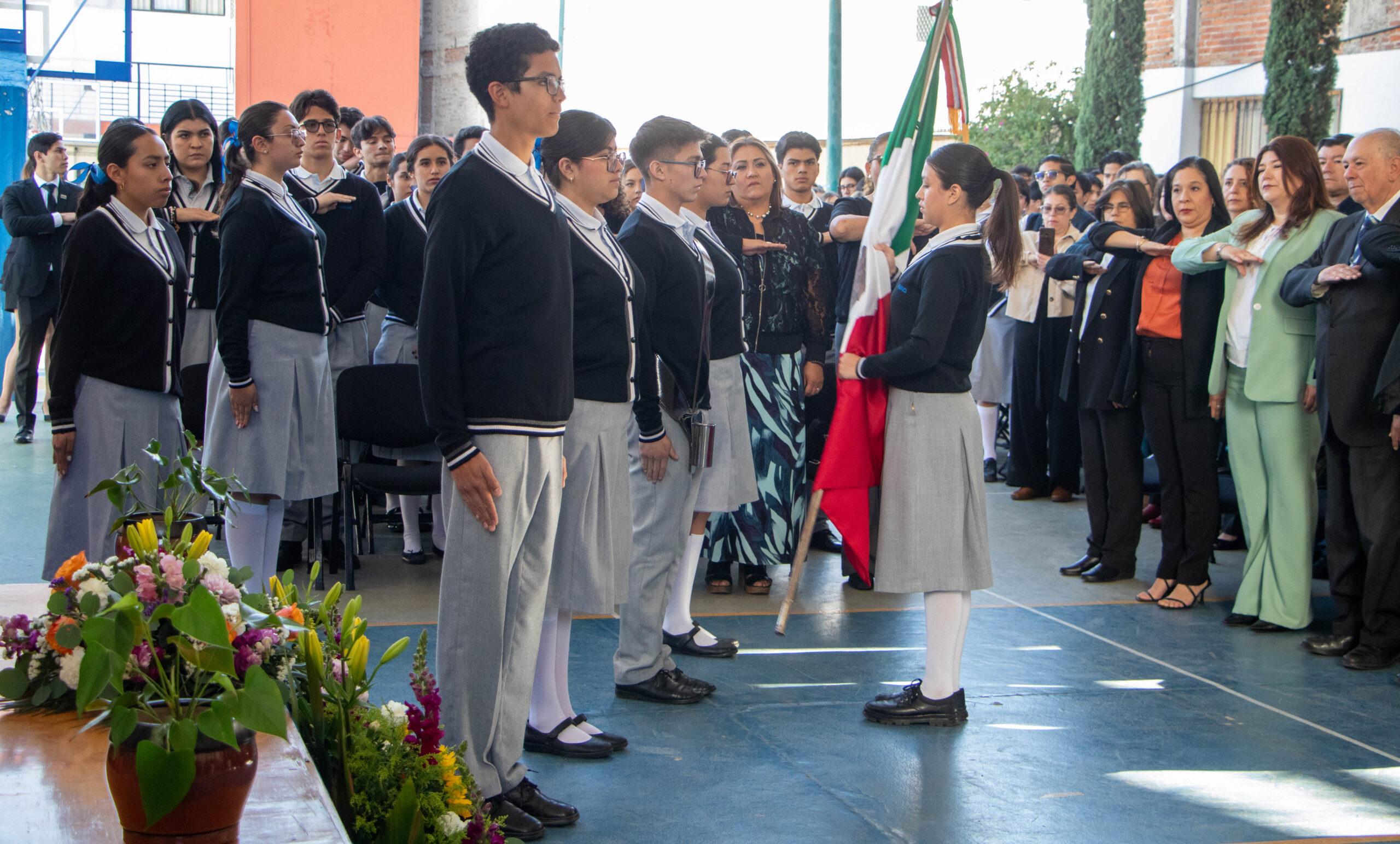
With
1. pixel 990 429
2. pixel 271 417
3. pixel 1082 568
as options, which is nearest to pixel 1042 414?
pixel 990 429

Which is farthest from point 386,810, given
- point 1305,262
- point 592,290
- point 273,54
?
point 273,54

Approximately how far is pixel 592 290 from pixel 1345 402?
298 centimetres

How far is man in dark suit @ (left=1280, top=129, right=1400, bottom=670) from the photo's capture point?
446 centimetres

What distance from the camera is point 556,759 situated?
3402mm

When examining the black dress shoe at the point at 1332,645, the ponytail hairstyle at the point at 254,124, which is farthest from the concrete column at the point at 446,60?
the black dress shoe at the point at 1332,645

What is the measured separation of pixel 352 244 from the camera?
549 centimetres

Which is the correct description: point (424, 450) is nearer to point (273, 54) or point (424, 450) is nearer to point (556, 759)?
point (556, 759)

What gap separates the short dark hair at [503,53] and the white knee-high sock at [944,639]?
77.7 inches

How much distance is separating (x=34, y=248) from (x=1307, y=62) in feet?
46.9

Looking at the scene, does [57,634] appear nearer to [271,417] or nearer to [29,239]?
[271,417]

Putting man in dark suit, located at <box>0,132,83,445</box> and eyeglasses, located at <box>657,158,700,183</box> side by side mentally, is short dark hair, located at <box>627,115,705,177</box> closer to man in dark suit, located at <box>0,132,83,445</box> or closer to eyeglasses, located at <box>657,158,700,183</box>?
eyeglasses, located at <box>657,158,700,183</box>

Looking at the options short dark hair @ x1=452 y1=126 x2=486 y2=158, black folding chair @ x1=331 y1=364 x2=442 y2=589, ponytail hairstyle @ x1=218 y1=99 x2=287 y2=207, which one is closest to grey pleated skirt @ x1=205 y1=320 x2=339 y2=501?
ponytail hairstyle @ x1=218 y1=99 x2=287 y2=207

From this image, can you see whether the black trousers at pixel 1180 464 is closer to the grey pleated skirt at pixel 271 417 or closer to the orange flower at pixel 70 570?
the grey pleated skirt at pixel 271 417

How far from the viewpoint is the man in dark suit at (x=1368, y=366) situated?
446 cm
